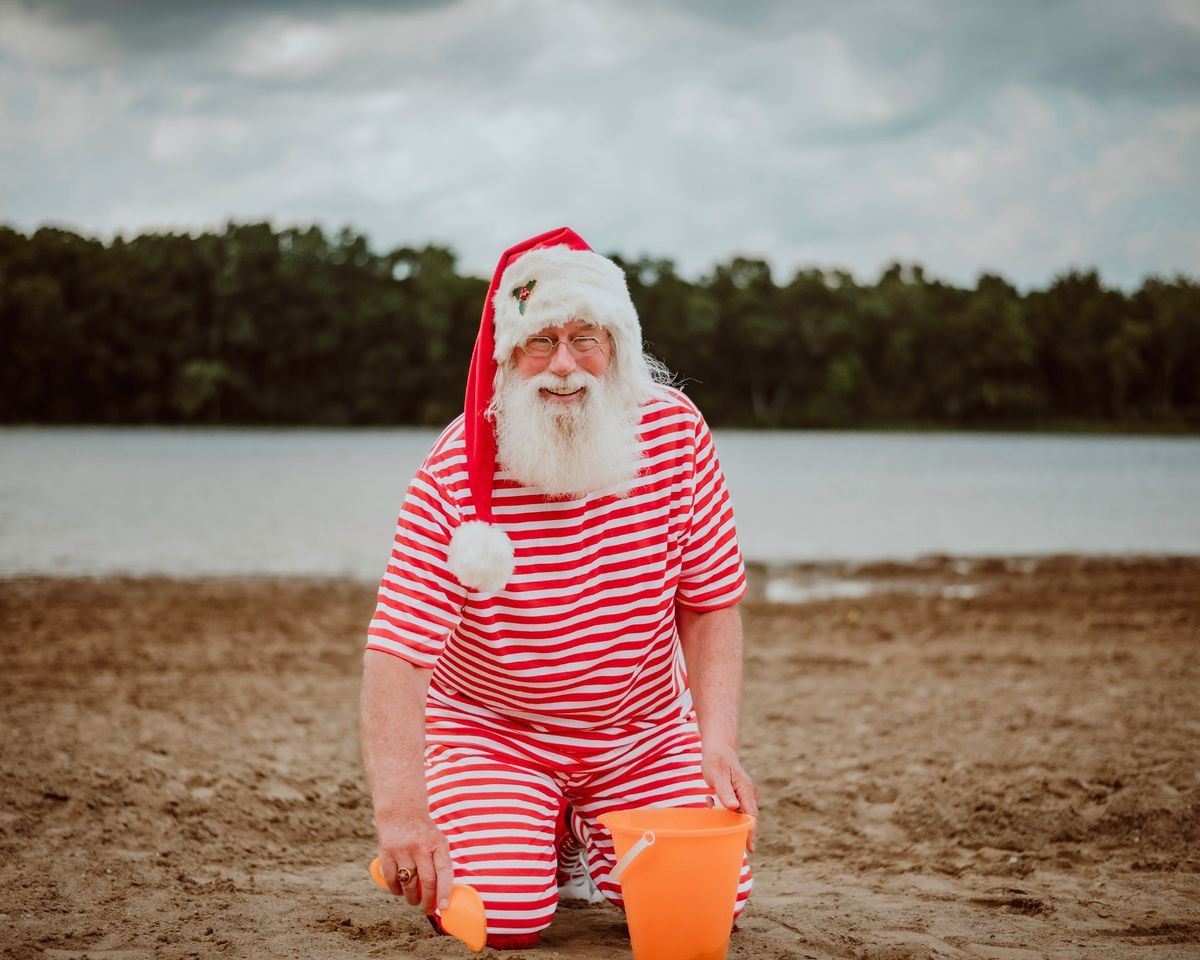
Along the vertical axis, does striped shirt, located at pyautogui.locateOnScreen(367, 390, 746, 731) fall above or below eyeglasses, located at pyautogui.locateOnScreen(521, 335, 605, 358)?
below

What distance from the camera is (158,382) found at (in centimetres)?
6825

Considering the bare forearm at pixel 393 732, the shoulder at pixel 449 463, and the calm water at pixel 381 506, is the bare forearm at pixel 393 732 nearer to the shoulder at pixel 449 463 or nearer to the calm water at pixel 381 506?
the shoulder at pixel 449 463

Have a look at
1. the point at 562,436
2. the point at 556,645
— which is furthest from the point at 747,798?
the point at 562,436

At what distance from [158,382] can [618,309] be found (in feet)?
230

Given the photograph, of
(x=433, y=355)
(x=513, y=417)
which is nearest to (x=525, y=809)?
(x=513, y=417)

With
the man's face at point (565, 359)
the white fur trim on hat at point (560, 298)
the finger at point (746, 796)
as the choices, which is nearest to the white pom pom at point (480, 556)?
the man's face at point (565, 359)

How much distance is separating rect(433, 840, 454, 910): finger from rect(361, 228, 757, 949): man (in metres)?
0.03

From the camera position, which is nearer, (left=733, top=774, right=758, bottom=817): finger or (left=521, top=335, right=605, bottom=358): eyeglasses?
(left=733, top=774, right=758, bottom=817): finger

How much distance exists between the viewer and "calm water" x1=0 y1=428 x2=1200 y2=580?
1502cm

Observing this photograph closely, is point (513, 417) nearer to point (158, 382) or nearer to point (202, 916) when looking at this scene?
point (202, 916)

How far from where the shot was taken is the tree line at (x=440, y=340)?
2677 inches

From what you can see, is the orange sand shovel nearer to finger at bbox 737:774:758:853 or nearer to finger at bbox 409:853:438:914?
finger at bbox 409:853:438:914

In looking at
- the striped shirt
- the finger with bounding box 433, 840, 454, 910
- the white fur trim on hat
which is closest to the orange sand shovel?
the finger with bounding box 433, 840, 454, 910

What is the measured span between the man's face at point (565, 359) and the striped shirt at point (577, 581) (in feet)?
0.78
